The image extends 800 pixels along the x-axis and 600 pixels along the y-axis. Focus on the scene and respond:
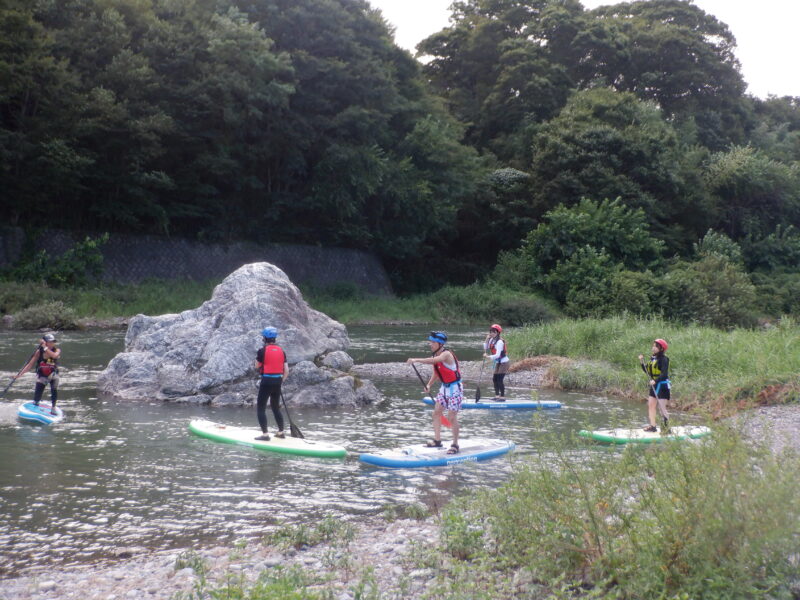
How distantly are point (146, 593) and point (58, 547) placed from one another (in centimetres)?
191

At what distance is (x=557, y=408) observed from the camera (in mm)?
17766

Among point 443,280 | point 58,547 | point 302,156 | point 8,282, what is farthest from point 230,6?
point 58,547

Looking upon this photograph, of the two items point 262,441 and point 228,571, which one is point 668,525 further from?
point 262,441

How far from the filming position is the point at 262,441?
43.0ft

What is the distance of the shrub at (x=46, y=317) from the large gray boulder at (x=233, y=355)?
14.3 meters

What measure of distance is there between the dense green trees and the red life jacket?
1027 inches

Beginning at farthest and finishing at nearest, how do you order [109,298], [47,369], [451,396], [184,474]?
[109,298], [47,369], [451,396], [184,474]

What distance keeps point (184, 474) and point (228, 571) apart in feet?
15.9

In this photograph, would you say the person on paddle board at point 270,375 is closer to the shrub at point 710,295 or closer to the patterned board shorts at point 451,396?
the patterned board shorts at point 451,396

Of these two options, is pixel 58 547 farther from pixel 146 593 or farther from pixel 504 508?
pixel 504 508

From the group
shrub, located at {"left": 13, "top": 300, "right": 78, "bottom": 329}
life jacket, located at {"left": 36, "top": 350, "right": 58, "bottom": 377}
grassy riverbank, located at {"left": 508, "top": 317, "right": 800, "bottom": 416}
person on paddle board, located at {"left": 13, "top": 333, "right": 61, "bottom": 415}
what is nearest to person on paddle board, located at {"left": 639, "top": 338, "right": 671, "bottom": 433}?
grassy riverbank, located at {"left": 508, "top": 317, "right": 800, "bottom": 416}

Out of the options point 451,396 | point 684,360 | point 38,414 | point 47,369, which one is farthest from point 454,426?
point 684,360

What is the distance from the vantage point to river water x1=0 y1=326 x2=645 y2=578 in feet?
28.3

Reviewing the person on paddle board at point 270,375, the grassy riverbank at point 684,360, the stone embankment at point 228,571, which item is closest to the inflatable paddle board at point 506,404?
the grassy riverbank at point 684,360
